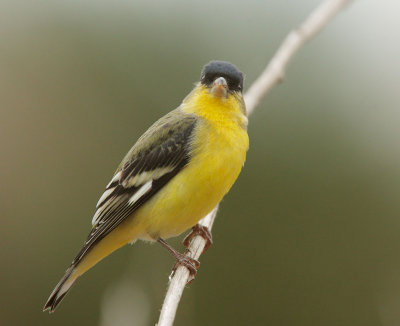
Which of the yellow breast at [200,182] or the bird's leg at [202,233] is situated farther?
the bird's leg at [202,233]

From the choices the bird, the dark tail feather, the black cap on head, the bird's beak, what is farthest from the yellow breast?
the dark tail feather

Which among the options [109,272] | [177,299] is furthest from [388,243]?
[177,299]

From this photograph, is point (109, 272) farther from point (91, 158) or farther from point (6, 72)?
point (6, 72)

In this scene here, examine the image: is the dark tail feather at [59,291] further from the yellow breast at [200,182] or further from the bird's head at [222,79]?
the bird's head at [222,79]

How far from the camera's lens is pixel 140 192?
4.07 meters

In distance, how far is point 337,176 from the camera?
25.0 ft

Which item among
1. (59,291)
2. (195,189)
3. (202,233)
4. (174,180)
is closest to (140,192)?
(174,180)

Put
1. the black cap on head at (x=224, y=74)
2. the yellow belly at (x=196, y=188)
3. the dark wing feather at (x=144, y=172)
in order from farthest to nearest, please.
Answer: the black cap on head at (x=224, y=74) < the dark wing feather at (x=144, y=172) < the yellow belly at (x=196, y=188)

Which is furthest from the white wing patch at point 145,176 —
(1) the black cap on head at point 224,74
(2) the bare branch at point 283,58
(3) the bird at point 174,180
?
(1) the black cap on head at point 224,74

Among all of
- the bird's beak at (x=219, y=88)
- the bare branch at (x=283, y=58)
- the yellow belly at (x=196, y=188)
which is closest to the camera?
the yellow belly at (x=196, y=188)

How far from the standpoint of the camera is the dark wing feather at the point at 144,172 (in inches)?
158

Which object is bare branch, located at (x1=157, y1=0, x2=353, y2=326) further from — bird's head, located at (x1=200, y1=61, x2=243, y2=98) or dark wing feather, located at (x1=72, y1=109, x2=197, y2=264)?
dark wing feather, located at (x1=72, y1=109, x2=197, y2=264)

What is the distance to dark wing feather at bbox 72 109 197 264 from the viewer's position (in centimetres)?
401

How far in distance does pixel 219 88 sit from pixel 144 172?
0.77m
